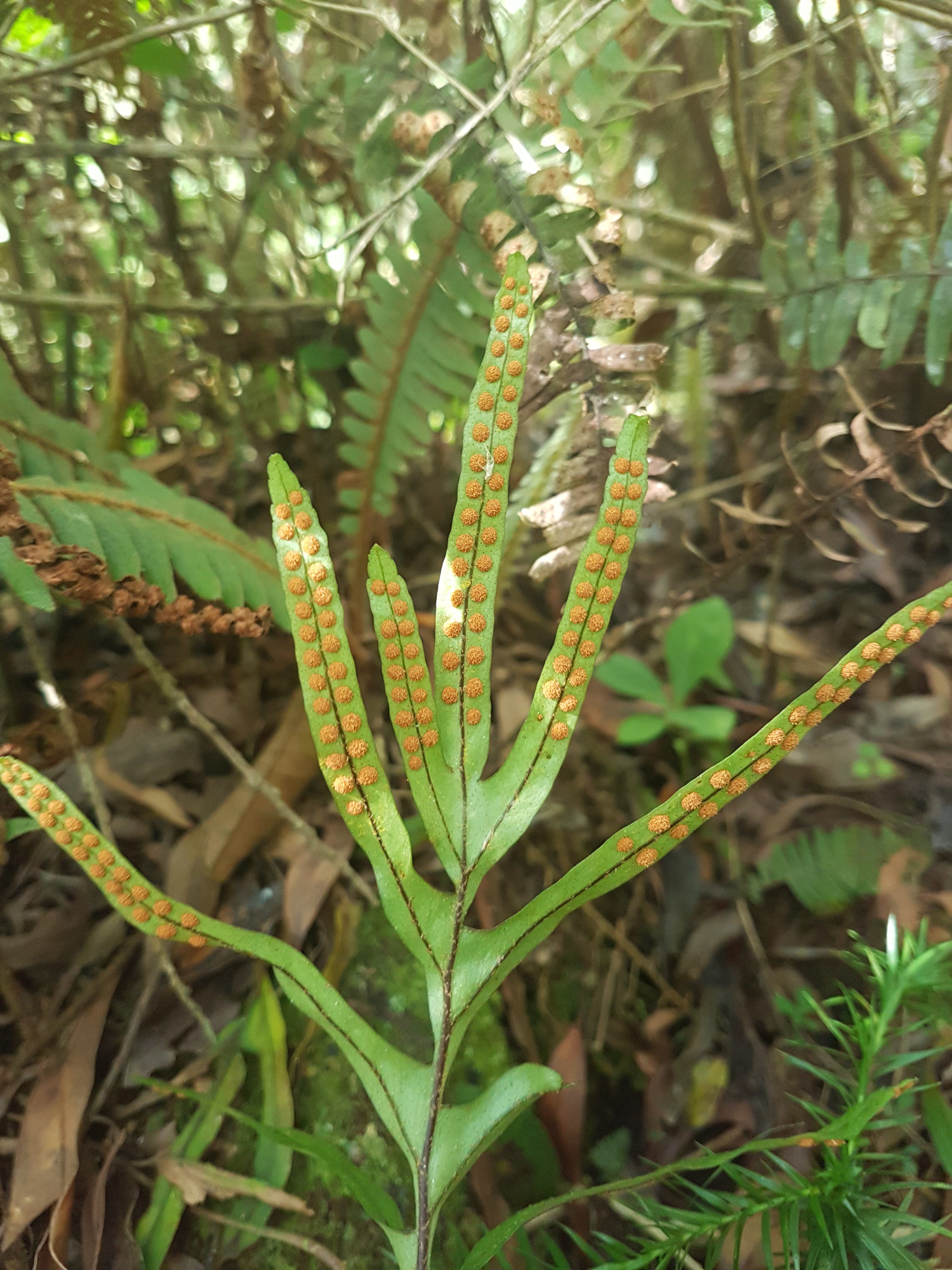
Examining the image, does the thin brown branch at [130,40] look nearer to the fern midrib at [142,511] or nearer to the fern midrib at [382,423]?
the fern midrib at [382,423]

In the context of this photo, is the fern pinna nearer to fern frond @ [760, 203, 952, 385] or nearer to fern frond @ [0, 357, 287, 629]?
fern frond @ [0, 357, 287, 629]

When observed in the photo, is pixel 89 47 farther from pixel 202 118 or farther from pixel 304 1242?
pixel 304 1242

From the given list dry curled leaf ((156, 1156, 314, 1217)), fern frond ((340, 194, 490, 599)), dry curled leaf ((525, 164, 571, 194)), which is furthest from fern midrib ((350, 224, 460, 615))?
dry curled leaf ((156, 1156, 314, 1217))

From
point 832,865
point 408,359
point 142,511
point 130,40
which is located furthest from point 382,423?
point 832,865

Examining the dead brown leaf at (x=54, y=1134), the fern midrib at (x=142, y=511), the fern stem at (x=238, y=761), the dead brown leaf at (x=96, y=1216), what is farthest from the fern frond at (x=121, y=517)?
the dead brown leaf at (x=96, y=1216)

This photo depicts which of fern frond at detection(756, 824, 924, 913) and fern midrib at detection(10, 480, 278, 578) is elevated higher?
fern midrib at detection(10, 480, 278, 578)

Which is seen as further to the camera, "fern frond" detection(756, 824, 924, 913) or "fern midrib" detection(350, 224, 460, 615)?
"fern frond" detection(756, 824, 924, 913)

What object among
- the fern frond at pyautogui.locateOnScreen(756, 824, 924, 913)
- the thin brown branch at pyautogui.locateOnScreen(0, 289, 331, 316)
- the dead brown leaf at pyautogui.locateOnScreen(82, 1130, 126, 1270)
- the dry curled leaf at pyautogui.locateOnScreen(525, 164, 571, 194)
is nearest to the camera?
the dead brown leaf at pyautogui.locateOnScreen(82, 1130, 126, 1270)

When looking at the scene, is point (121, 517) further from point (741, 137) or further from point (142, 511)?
point (741, 137)
